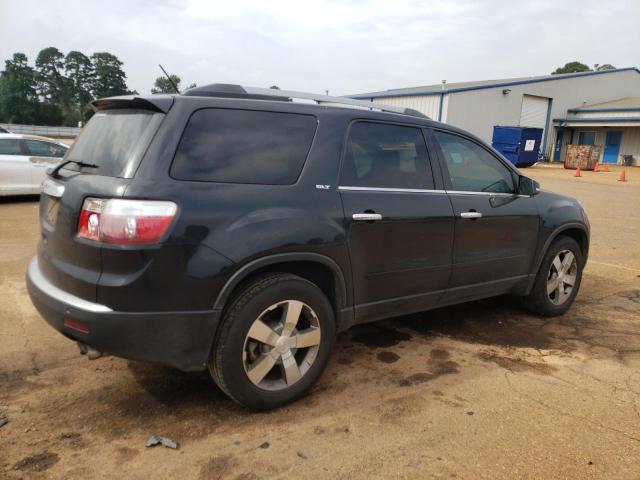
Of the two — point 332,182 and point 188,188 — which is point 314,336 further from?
point 188,188

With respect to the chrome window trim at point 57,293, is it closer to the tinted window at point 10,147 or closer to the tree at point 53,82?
the tinted window at point 10,147

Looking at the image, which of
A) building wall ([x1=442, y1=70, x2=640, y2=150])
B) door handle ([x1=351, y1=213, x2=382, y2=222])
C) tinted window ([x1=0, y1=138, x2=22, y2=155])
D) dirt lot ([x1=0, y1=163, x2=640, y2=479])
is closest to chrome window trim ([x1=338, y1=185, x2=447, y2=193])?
door handle ([x1=351, y1=213, x2=382, y2=222])

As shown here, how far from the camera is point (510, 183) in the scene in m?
4.45

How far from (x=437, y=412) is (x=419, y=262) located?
107 centimetres

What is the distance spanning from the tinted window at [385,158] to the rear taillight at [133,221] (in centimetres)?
121

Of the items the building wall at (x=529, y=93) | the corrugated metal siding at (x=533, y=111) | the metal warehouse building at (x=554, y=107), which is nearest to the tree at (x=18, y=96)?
the metal warehouse building at (x=554, y=107)

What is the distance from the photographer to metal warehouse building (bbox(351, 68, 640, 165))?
31266 millimetres

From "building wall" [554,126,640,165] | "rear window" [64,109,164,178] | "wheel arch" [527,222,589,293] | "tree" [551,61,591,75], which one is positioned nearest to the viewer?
"rear window" [64,109,164,178]

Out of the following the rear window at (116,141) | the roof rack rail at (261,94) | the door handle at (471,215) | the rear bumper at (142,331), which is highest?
the roof rack rail at (261,94)

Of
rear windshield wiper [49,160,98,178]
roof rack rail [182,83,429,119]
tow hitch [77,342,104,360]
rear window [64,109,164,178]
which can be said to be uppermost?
roof rack rail [182,83,429,119]

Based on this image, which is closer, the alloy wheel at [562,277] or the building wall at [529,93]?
the alloy wheel at [562,277]

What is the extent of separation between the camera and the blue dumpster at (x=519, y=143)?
1102 inches

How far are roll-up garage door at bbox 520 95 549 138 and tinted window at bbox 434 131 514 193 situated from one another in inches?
1311

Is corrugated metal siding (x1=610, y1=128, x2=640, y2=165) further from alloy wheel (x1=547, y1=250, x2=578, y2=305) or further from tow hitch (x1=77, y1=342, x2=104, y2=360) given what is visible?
tow hitch (x1=77, y1=342, x2=104, y2=360)
